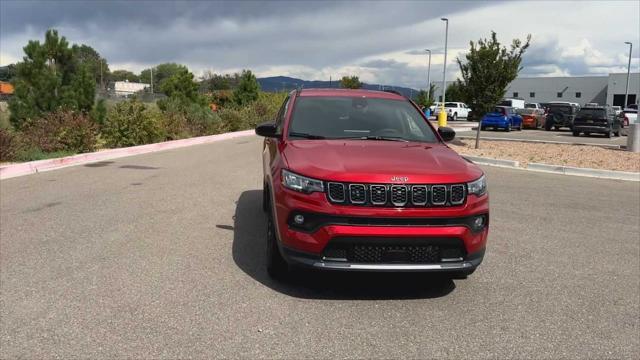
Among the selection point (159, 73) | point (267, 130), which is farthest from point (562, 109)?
point (159, 73)

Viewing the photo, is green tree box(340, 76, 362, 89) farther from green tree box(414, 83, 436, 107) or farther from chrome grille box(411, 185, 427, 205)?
chrome grille box(411, 185, 427, 205)

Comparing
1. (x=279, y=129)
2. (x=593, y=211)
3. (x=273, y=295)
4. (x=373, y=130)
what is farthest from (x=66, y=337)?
(x=593, y=211)

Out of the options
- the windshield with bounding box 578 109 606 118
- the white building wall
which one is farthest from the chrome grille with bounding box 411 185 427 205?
the white building wall

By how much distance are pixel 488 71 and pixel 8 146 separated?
1455cm

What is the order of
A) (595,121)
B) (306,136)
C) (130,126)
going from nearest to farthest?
(306,136) → (130,126) → (595,121)

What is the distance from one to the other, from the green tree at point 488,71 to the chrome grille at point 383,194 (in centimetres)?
1545

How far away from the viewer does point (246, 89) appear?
119ft

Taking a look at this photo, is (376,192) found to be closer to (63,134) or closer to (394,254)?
(394,254)

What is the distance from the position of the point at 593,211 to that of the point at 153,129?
46.6 ft

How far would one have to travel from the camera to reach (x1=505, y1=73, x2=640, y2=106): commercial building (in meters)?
71.2

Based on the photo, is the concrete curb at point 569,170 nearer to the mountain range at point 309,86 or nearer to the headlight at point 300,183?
the mountain range at point 309,86

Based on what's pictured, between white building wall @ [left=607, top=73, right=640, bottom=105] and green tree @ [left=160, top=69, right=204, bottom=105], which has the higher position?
white building wall @ [left=607, top=73, right=640, bottom=105]

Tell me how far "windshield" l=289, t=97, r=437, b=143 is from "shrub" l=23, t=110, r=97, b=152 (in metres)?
10.8

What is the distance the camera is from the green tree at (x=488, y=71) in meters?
18.1
